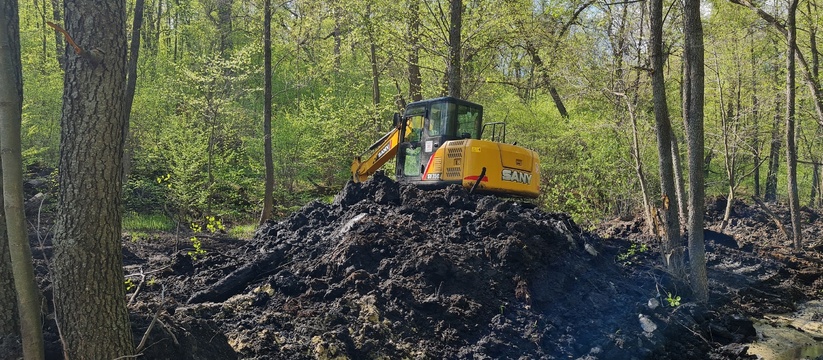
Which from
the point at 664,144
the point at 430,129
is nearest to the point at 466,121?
the point at 430,129

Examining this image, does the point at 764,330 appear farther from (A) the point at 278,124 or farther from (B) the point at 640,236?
(A) the point at 278,124

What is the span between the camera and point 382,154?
1227cm

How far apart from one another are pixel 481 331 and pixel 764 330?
4637mm

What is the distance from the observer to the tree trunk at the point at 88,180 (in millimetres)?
3607

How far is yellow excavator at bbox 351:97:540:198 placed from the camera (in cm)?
1011

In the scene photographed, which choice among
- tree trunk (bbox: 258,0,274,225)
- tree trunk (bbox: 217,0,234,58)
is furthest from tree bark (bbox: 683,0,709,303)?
tree trunk (bbox: 217,0,234,58)

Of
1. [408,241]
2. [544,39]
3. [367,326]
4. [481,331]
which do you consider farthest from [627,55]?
[367,326]

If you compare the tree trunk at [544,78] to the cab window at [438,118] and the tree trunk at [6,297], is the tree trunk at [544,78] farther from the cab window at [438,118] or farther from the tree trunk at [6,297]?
the tree trunk at [6,297]

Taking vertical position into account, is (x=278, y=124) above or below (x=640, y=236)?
above

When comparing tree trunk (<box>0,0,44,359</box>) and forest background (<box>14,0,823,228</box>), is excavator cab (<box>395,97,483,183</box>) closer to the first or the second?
forest background (<box>14,0,823,228</box>)

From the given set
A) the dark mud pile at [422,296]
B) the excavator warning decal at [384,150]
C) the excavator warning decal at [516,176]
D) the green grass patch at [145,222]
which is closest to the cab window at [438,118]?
the excavator warning decal at [384,150]

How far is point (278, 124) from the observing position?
19.1m

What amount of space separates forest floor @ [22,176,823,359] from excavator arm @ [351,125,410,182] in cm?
152

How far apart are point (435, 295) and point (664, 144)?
4492mm
